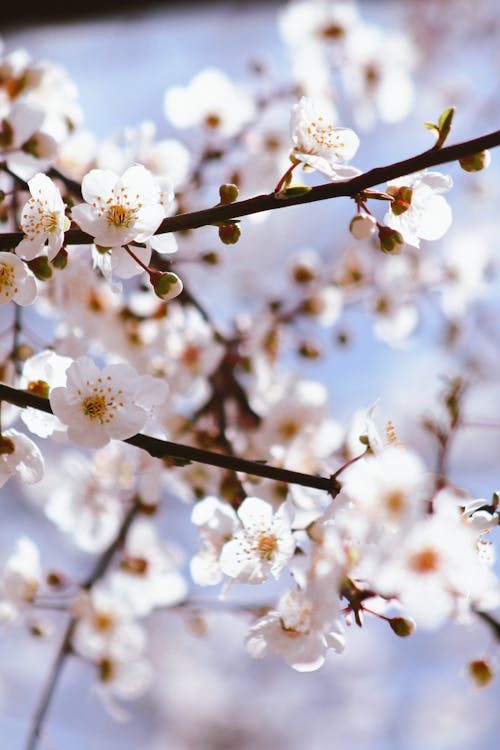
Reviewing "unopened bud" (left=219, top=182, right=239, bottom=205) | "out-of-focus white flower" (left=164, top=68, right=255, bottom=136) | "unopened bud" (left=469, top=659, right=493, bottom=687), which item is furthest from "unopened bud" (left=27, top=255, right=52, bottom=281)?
"out-of-focus white flower" (left=164, top=68, right=255, bottom=136)

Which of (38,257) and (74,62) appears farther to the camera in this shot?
(74,62)

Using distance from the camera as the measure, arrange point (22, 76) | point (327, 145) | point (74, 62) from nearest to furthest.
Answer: point (327, 145), point (22, 76), point (74, 62)

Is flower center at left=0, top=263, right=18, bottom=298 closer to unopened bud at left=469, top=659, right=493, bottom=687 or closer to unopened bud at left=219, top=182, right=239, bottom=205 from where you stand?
unopened bud at left=219, top=182, right=239, bottom=205

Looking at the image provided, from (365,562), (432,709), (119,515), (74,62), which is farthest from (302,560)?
(432,709)

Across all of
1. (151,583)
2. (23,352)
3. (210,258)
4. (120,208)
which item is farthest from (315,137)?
(151,583)

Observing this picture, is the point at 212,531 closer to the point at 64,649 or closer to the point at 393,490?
the point at 393,490

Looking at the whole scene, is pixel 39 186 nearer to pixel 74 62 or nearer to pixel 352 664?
pixel 74 62

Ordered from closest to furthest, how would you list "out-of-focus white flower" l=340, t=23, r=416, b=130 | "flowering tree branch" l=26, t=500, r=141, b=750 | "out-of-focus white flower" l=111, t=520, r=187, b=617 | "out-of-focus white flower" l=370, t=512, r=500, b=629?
"out-of-focus white flower" l=370, t=512, r=500, b=629 → "flowering tree branch" l=26, t=500, r=141, b=750 → "out-of-focus white flower" l=111, t=520, r=187, b=617 → "out-of-focus white flower" l=340, t=23, r=416, b=130
